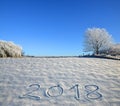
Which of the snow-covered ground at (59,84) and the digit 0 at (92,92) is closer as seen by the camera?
the snow-covered ground at (59,84)

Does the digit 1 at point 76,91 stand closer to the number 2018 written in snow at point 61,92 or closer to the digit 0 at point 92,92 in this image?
the number 2018 written in snow at point 61,92

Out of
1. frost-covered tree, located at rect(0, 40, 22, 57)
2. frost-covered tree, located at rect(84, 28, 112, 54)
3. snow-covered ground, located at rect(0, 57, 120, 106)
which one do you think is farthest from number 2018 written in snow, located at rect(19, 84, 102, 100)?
frost-covered tree, located at rect(84, 28, 112, 54)

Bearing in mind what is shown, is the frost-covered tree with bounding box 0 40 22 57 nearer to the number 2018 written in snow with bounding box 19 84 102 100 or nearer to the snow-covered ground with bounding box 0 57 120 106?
the snow-covered ground with bounding box 0 57 120 106

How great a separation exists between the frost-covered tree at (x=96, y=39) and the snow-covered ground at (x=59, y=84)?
18.7 metres

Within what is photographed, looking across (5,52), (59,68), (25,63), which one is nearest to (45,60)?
(25,63)

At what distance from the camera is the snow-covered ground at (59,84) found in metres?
9.37

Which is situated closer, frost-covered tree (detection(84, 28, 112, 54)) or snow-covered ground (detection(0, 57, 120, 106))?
snow-covered ground (detection(0, 57, 120, 106))

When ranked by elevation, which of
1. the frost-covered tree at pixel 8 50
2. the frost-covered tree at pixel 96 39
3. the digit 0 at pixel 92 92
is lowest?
the digit 0 at pixel 92 92

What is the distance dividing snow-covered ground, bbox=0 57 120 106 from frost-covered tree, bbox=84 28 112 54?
736 inches

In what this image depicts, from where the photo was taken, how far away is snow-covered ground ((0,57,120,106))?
9.37m

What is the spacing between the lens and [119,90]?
33.9ft

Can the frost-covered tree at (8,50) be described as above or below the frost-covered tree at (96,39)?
below

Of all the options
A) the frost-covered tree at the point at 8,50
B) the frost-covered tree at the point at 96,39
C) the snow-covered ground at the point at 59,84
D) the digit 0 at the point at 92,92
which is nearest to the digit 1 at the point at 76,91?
the snow-covered ground at the point at 59,84

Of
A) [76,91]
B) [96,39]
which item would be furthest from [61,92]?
[96,39]
